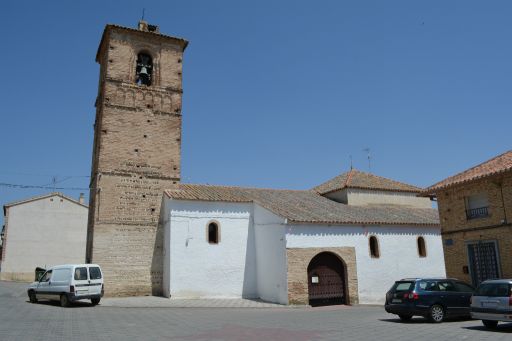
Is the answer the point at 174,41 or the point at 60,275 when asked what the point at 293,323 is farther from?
the point at 174,41

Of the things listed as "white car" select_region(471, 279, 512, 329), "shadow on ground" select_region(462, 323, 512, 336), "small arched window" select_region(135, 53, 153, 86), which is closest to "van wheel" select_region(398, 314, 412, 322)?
"shadow on ground" select_region(462, 323, 512, 336)

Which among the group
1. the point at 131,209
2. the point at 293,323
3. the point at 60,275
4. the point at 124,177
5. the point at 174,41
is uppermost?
the point at 174,41

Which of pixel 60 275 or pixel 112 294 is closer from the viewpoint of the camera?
pixel 60 275

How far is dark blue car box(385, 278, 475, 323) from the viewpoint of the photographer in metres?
12.0

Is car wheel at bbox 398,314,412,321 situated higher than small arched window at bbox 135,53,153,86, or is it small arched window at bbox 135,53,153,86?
small arched window at bbox 135,53,153,86

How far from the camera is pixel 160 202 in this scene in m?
21.6

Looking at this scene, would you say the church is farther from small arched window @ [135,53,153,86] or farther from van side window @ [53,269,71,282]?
van side window @ [53,269,71,282]

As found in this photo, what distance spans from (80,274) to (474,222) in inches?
600

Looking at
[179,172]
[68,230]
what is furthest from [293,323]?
[68,230]

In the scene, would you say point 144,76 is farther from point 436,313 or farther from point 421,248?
point 436,313

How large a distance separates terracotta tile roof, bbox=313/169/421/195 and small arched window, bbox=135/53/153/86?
42.1 feet

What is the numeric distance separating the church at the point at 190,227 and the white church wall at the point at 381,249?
53mm

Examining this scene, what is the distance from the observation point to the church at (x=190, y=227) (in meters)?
19.6

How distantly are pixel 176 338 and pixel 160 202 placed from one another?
42.6ft
